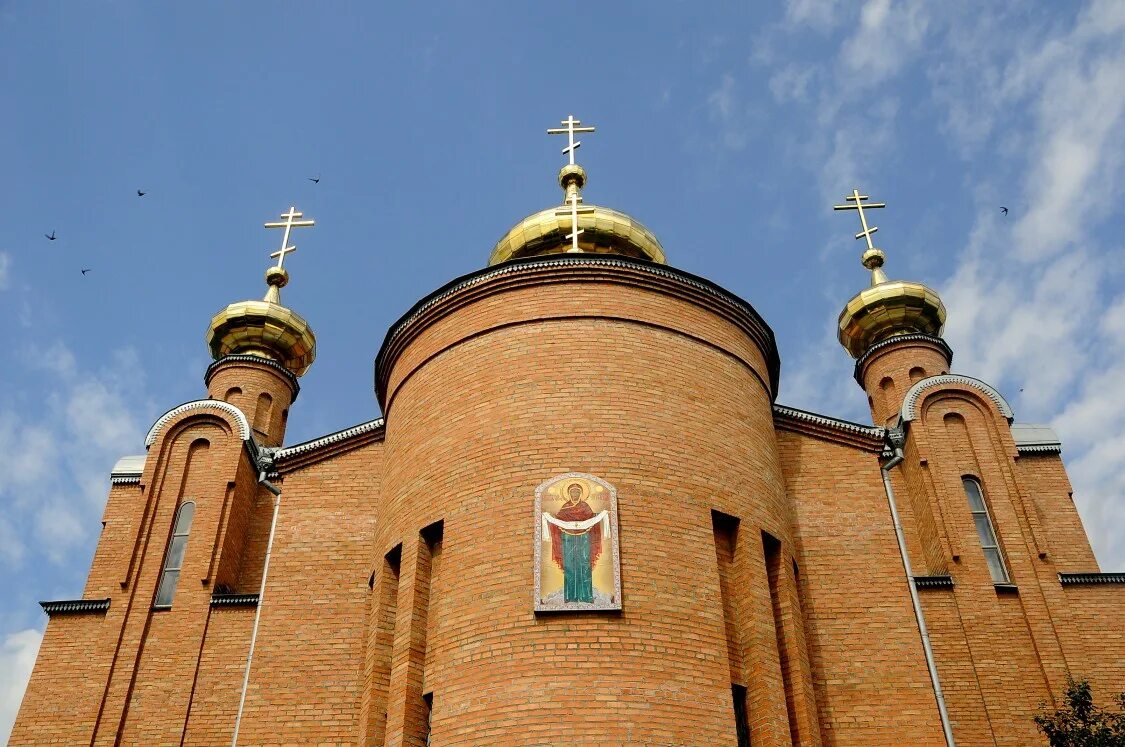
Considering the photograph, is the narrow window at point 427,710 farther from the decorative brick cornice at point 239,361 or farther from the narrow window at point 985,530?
the decorative brick cornice at point 239,361

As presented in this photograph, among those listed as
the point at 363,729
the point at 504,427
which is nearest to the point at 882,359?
the point at 504,427

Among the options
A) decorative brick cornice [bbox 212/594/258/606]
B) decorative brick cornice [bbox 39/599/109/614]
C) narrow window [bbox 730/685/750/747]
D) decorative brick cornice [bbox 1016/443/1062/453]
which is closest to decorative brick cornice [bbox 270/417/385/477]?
decorative brick cornice [bbox 212/594/258/606]

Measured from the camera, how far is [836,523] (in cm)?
1145

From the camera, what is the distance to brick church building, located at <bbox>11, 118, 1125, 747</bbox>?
28.8 feet

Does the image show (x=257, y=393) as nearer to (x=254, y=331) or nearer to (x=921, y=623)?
(x=254, y=331)

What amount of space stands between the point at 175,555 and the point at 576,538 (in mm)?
6158

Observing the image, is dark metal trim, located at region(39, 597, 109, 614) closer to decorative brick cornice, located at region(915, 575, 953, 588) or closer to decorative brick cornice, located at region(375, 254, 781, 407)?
decorative brick cornice, located at region(375, 254, 781, 407)

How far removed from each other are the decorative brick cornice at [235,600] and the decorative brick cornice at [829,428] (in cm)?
605

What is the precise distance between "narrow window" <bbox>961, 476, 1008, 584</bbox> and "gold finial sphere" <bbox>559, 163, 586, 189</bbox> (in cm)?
637

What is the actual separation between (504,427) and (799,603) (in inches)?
132

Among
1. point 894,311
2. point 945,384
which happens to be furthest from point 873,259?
point 945,384

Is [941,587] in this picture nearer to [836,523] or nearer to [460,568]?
[836,523]

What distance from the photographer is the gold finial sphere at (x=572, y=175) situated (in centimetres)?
1512

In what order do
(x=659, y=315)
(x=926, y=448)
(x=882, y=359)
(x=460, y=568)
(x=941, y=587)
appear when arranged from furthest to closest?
(x=882, y=359)
(x=926, y=448)
(x=941, y=587)
(x=659, y=315)
(x=460, y=568)
